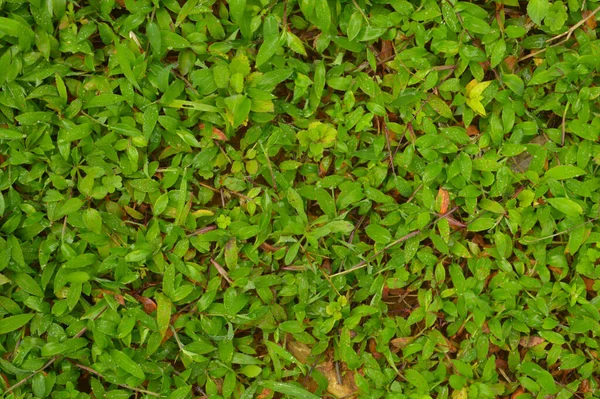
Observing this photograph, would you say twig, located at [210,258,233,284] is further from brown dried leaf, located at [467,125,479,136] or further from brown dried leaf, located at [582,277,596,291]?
brown dried leaf, located at [582,277,596,291]

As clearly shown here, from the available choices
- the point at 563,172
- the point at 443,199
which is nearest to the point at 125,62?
the point at 443,199

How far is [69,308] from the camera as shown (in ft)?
6.98

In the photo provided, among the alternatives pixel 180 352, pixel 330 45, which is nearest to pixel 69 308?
pixel 180 352

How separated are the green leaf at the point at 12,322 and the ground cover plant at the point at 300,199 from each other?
10mm

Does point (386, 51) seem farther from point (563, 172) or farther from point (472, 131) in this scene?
point (563, 172)

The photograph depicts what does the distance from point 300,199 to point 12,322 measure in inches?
44.9

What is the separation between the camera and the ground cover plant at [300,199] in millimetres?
2145

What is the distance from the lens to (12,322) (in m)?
2.11

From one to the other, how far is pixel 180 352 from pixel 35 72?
1.17 meters

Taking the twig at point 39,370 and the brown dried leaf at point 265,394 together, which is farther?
the brown dried leaf at point 265,394

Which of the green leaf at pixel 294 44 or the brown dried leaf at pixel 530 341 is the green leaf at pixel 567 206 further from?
the green leaf at pixel 294 44

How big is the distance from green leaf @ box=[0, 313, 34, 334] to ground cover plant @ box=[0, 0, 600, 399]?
10mm

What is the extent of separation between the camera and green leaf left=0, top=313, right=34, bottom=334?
2102mm

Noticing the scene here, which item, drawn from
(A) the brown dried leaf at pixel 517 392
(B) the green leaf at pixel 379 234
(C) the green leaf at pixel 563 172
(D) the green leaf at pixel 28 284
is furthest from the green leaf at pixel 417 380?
(D) the green leaf at pixel 28 284
